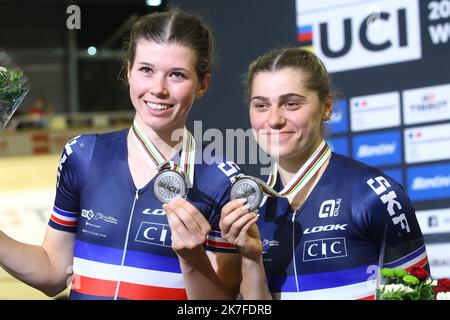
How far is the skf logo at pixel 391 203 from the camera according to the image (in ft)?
6.31

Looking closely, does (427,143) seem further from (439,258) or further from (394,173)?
(439,258)

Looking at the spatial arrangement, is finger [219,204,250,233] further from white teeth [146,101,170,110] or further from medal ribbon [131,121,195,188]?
white teeth [146,101,170,110]

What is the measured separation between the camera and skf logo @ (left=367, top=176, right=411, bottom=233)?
1.92 metres

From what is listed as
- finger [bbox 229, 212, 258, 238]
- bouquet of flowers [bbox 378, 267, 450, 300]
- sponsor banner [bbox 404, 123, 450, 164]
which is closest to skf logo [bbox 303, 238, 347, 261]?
bouquet of flowers [bbox 378, 267, 450, 300]

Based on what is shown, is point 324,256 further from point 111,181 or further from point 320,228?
point 111,181

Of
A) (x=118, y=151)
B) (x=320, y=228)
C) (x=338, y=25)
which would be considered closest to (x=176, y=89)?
(x=118, y=151)

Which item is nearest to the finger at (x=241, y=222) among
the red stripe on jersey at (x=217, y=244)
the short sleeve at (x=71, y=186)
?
the red stripe on jersey at (x=217, y=244)

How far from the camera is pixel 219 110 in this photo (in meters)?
2.21

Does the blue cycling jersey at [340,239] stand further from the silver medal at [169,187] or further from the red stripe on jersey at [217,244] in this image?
the silver medal at [169,187]

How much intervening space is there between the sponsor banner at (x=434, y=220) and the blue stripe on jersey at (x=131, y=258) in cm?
83

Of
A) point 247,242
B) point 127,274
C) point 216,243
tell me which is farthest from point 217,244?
point 127,274

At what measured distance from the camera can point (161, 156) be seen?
6.49 ft

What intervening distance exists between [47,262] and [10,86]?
461 millimetres

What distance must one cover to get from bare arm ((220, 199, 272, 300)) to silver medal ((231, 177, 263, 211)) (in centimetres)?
2
